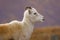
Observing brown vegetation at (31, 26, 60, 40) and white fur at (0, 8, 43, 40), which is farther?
brown vegetation at (31, 26, 60, 40)

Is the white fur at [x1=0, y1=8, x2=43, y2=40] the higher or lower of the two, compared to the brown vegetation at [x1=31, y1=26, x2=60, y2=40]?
lower

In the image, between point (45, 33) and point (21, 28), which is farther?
point (45, 33)

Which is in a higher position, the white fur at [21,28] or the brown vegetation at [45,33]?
the brown vegetation at [45,33]

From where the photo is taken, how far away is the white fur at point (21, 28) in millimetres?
8031

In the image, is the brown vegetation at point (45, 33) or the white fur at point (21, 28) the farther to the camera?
the brown vegetation at point (45, 33)

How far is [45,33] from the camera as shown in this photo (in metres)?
15.0

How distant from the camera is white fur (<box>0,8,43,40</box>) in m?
8.03

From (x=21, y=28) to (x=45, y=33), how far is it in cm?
693

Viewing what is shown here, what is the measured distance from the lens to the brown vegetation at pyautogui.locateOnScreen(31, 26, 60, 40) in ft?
46.6

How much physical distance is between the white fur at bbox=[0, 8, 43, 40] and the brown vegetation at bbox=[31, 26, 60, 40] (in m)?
5.59

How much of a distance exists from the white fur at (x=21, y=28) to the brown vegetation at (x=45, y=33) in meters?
5.59

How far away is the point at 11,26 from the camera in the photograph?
8094mm

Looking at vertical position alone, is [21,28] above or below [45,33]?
below

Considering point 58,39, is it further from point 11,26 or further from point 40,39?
point 11,26
